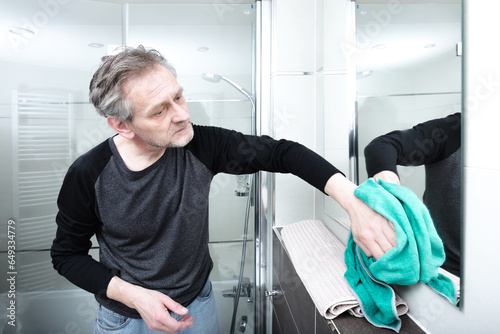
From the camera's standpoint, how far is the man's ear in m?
0.86

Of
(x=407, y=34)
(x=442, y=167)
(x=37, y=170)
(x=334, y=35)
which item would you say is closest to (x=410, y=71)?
(x=407, y=34)

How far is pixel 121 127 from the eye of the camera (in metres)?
0.88

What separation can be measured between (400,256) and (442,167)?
169 mm

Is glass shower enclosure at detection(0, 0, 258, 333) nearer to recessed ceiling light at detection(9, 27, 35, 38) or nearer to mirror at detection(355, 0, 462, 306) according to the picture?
recessed ceiling light at detection(9, 27, 35, 38)

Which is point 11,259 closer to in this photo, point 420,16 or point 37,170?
point 37,170

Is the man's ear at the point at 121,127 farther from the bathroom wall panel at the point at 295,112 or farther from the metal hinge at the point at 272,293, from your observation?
the metal hinge at the point at 272,293

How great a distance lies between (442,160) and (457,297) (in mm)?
220

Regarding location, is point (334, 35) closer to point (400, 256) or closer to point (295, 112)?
point (295, 112)

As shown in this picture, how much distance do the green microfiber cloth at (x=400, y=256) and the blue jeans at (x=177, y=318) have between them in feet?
1.89

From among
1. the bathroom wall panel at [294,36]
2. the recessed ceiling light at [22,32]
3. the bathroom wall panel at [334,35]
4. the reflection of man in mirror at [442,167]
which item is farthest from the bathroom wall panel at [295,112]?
the recessed ceiling light at [22,32]

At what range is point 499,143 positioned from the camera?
403mm

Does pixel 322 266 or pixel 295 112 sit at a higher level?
pixel 295 112

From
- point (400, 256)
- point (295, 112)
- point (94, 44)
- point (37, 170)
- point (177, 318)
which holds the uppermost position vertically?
point (94, 44)

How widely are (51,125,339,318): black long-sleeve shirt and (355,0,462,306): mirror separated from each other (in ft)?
0.73
